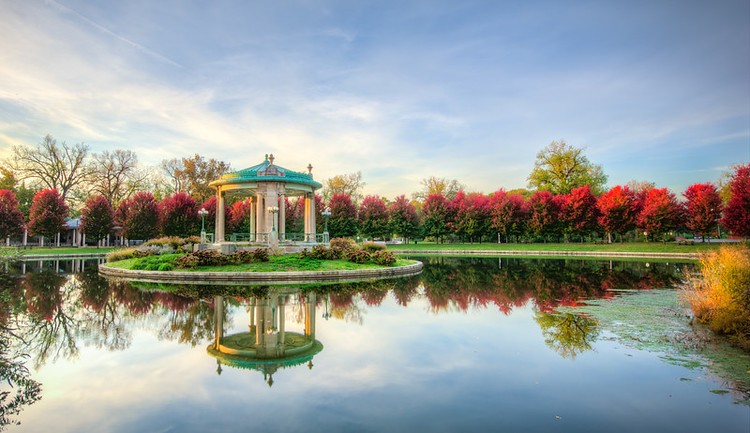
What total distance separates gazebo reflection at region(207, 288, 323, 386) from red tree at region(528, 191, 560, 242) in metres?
42.4

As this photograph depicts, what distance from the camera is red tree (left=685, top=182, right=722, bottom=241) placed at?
1622 inches

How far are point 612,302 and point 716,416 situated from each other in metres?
8.56

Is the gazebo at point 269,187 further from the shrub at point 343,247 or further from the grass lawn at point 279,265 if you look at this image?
the grass lawn at point 279,265

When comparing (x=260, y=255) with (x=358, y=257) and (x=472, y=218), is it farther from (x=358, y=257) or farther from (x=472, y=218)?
(x=472, y=218)

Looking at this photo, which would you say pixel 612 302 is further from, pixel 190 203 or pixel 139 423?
pixel 190 203

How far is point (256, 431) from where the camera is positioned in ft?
15.0

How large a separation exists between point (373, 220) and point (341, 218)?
438cm

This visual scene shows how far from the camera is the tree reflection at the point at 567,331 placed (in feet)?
25.8

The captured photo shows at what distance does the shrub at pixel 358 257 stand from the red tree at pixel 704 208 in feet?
121

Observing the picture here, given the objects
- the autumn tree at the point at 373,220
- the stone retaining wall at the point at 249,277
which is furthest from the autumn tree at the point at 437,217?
the stone retaining wall at the point at 249,277

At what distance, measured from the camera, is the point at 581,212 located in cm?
4766

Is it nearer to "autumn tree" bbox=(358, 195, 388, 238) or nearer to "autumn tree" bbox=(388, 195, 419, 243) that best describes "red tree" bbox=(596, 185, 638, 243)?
"autumn tree" bbox=(388, 195, 419, 243)

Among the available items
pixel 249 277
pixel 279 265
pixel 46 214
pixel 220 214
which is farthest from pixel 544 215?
pixel 46 214

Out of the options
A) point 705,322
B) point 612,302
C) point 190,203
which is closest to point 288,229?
point 190,203
